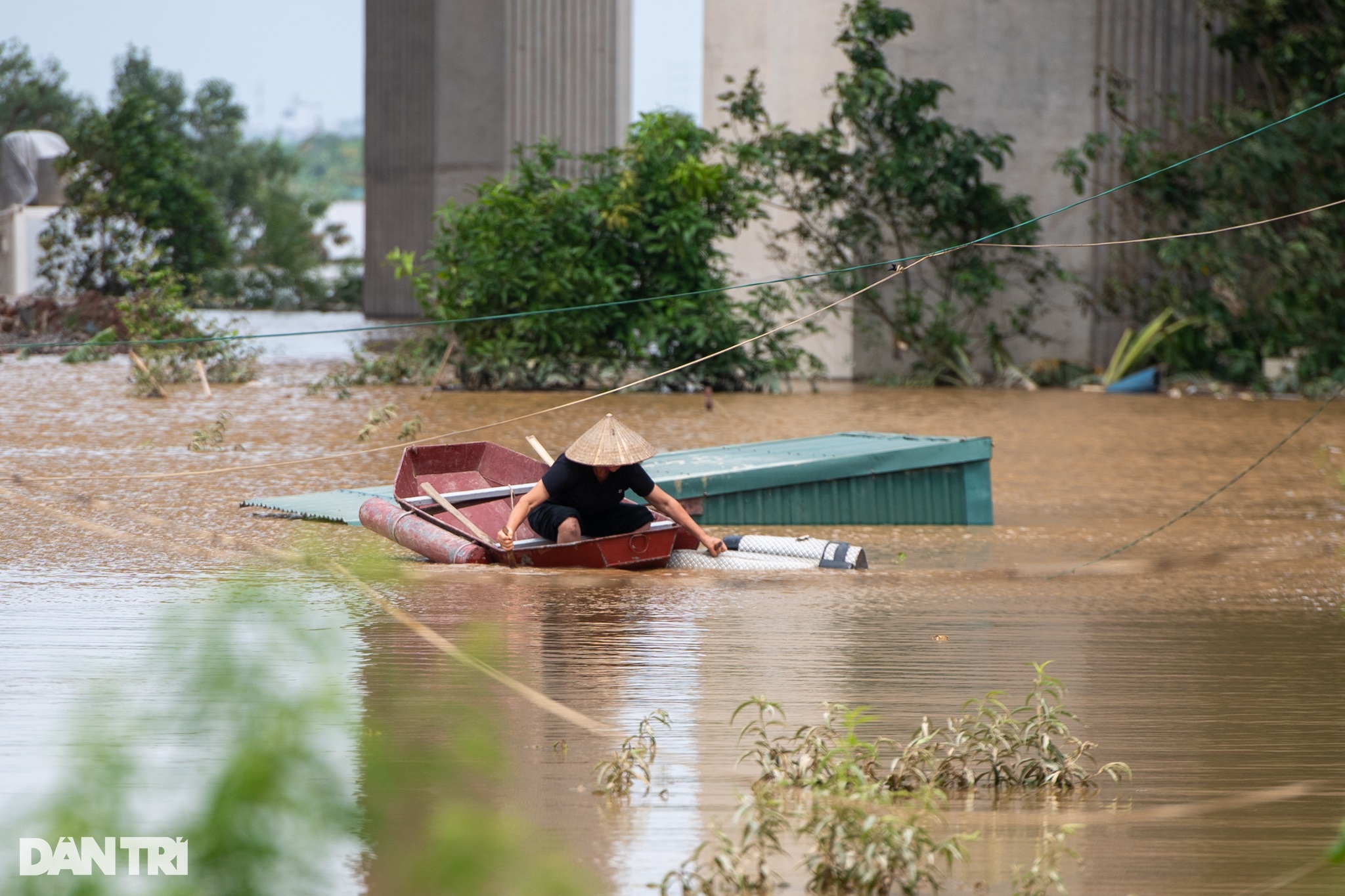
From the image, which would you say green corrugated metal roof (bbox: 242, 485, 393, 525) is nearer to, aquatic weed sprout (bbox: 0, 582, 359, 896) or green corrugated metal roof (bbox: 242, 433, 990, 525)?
green corrugated metal roof (bbox: 242, 433, 990, 525)

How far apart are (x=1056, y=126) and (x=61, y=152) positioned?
18.3 metres

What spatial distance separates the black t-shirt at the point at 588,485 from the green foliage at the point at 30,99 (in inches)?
1361

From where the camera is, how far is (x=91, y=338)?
2022cm

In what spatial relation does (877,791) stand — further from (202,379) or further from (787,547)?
(202,379)

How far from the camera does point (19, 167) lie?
26562 mm

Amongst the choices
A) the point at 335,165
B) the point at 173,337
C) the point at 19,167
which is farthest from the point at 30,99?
the point at 335,165

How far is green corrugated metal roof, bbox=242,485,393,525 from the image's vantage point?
7.99 m

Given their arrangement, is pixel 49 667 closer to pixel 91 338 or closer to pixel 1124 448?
pixel 1124 448

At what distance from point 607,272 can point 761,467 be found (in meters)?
8.05

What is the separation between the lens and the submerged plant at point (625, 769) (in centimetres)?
365

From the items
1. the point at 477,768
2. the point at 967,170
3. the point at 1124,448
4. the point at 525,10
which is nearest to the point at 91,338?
the point at 525,10

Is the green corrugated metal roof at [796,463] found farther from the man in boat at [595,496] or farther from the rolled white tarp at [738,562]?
the man in boat at [595,496]

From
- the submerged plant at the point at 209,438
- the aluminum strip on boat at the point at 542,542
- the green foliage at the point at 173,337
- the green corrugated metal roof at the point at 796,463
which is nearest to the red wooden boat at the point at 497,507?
the aluminum strip on boat at the point at 542,542

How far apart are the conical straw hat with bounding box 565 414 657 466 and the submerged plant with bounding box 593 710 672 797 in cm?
274
